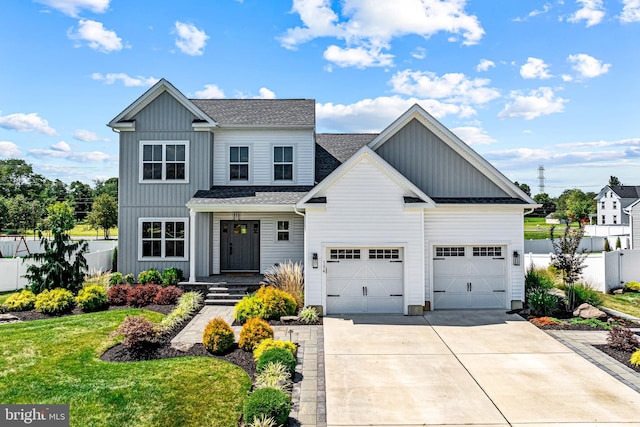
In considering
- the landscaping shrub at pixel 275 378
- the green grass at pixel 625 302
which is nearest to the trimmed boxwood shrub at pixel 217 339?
the landscaping shrub at pixel 275 378

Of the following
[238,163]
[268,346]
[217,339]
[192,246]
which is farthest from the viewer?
[238,163]

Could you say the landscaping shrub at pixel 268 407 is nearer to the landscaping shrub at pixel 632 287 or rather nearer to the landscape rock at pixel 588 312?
the landscape rock at pixel 588 312

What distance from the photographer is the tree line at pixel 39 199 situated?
4069 cm

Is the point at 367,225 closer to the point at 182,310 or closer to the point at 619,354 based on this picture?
the point at 182,310

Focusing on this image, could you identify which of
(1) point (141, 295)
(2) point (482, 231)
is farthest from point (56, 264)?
(2) point (482, 231)

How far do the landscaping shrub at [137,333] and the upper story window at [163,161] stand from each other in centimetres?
881

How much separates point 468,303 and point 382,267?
3.31m

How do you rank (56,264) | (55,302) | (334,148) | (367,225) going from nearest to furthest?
1. (55,302)
2. (367,225)
3. (56,264)
4. (334,148)

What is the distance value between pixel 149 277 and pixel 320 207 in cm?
789

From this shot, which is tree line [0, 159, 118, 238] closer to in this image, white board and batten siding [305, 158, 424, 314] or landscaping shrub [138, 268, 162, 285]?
landscaping shrub [138, 268, 162, 285]

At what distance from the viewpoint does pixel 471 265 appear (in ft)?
45.3

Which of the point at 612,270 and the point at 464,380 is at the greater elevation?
the point at 612,270

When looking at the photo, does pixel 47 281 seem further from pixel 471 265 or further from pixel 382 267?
pixel 471 265

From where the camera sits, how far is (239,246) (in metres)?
17.3
